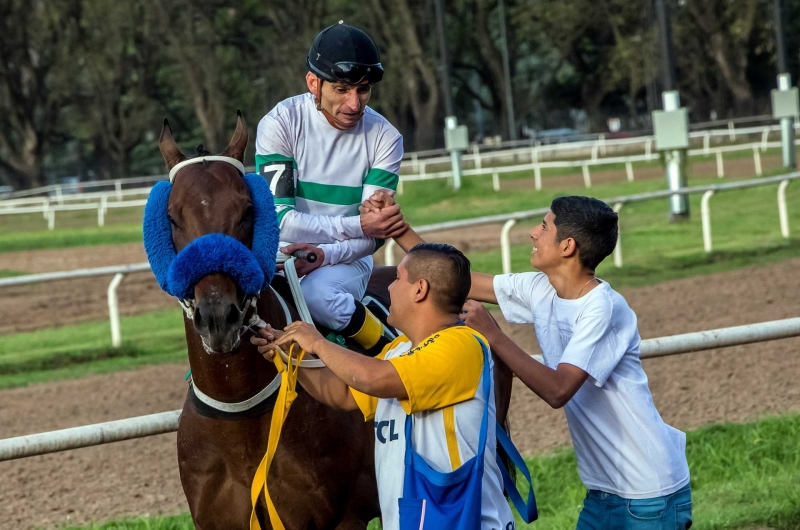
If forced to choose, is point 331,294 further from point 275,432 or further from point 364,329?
point 275,432

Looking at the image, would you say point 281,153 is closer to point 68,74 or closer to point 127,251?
point 127,251

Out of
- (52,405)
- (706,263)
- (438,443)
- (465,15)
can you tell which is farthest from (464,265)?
(465,15)

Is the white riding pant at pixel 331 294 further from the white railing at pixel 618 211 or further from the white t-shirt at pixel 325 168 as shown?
the white railing at pixel 618 211

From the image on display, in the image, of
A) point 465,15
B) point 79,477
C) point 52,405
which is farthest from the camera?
point 465,15

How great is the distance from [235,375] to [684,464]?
4.59 feet

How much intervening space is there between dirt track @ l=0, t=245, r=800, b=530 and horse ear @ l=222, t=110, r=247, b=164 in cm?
299

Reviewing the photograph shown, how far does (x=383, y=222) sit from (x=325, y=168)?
1.36ft

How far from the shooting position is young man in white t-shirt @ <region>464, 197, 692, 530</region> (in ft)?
10.5

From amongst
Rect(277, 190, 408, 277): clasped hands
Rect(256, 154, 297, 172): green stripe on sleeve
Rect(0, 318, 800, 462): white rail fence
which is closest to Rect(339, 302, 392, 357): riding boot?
Rect(277, 190, 408, 277): clasped hands

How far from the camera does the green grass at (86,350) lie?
10128 mm

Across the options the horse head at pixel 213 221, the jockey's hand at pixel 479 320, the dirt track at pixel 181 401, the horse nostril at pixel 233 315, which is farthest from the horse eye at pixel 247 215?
the dirt track at pixel 181 401

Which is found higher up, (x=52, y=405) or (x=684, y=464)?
(x=684, y=464)

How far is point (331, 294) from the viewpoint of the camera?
3664mm

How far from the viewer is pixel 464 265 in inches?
117
